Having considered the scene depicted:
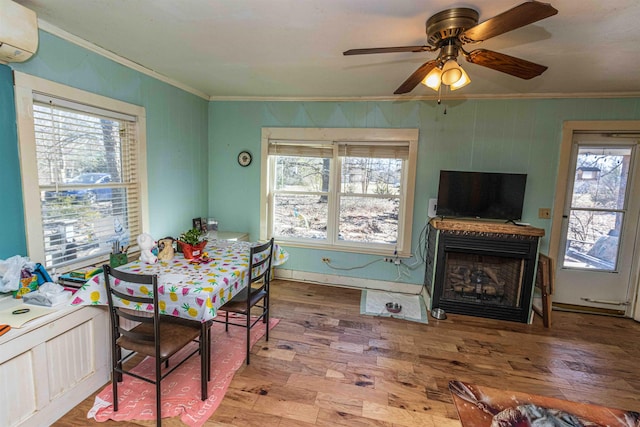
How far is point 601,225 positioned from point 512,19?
3.20m

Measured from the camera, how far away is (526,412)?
194cm

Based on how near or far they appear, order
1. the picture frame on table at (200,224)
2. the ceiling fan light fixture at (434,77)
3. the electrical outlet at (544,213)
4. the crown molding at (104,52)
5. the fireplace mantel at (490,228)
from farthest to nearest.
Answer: the picture frame on table at (200,224) < the electrical outlet at (544,213) < the fireplace mantel at (490,228) < the crown molding at (104,52) < the ceiling fan light fixture at (434,77)

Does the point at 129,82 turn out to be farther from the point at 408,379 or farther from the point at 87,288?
the point at 408,379

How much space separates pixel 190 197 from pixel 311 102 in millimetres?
1848

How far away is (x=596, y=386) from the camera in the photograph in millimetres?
2229

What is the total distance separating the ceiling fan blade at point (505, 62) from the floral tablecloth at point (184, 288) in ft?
6.50

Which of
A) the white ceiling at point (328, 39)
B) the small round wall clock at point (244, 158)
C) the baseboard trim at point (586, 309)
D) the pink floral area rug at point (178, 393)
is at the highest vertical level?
the white ceiling at point (328, 39)

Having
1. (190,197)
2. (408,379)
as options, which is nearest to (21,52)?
(190,197)

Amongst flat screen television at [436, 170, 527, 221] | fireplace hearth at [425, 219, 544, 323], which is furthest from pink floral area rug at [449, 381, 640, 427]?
flat screen television at [436, 170, 527, 221]

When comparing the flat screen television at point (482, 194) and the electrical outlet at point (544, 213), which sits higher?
the flat screen television at point (482, 194)

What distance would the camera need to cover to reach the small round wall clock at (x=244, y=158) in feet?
13.0

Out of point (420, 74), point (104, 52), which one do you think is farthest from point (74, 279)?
point (420, 74)

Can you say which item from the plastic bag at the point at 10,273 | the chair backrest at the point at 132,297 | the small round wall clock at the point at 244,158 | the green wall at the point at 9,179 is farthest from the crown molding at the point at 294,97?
the chair backrest at the point at 132,297

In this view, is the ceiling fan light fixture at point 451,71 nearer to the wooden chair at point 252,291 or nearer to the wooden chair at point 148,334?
the wooden chair at point 252,291
